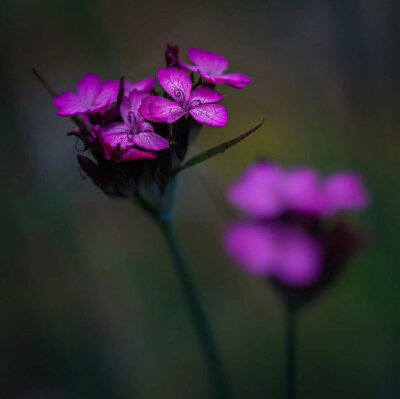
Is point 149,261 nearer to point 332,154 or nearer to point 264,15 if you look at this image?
point 332,154

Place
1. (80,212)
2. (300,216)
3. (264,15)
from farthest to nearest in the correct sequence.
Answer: (264,15) < (80,212) < (300,216)

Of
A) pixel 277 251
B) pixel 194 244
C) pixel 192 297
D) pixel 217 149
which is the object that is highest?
pixel 217 149

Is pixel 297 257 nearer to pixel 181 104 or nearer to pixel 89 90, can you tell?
pixel 181 104

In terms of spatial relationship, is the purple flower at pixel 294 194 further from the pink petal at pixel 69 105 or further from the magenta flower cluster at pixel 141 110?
the pink petal at pixel 69 105

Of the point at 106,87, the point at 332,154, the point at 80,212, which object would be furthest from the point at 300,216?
the point at 80,212

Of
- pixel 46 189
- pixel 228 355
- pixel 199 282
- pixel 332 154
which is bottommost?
pixel 228 355

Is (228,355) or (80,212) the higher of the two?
(80,212)

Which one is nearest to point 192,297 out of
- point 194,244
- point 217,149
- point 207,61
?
point 217,149
